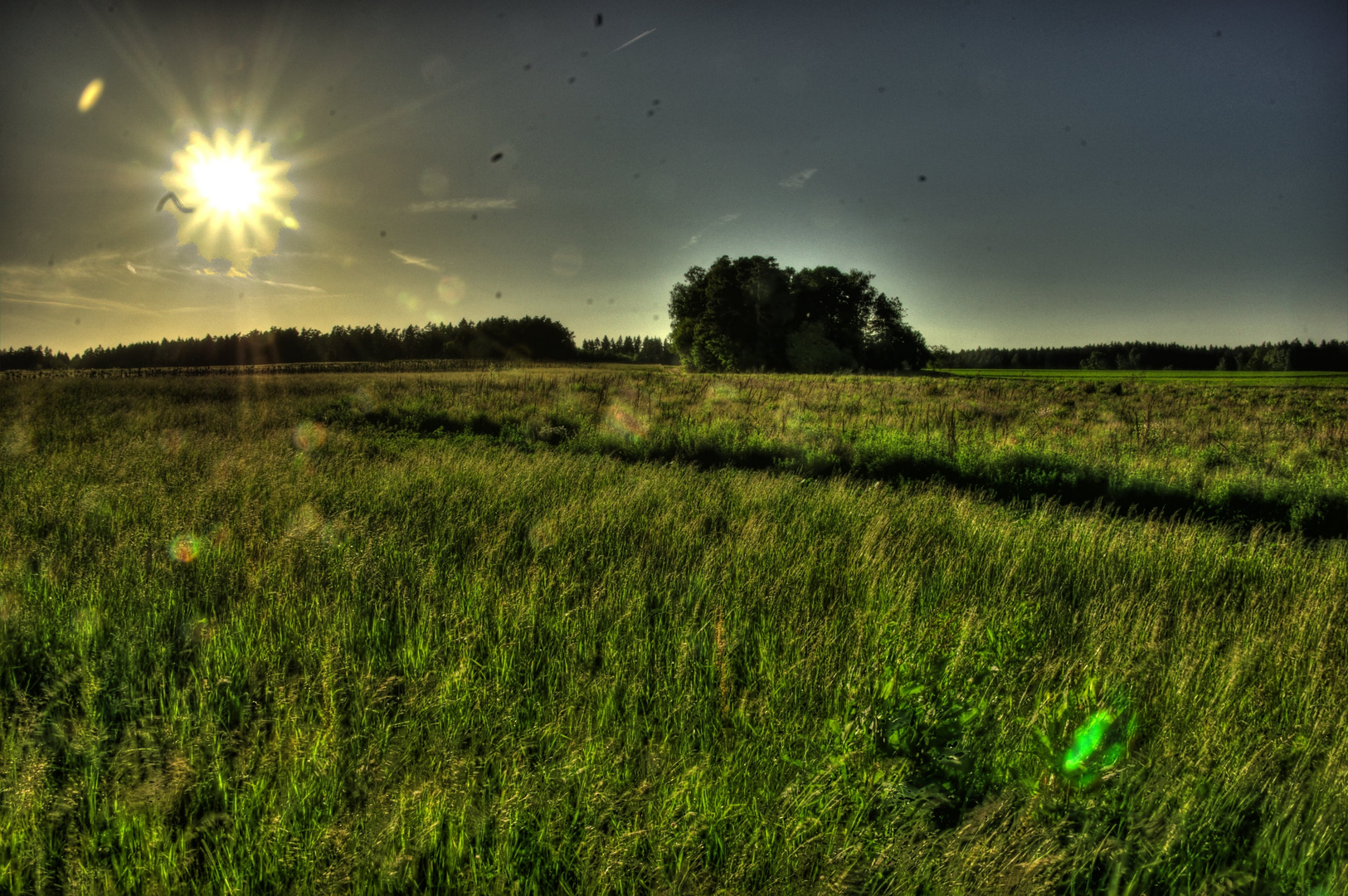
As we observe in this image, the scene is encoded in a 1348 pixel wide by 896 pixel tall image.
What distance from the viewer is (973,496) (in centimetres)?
934

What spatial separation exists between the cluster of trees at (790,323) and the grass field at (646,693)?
53130 millimetres

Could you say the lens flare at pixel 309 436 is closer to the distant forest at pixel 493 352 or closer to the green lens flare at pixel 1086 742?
the green lens flare at pixel 1086 742

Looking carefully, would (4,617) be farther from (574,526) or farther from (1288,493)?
(1288,493)

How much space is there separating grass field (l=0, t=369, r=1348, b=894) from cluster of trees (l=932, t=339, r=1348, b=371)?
74620 mm

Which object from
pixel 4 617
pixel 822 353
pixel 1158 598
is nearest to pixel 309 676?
pixel 4 617

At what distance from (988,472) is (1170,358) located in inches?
5417

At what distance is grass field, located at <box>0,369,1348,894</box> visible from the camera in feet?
7.20

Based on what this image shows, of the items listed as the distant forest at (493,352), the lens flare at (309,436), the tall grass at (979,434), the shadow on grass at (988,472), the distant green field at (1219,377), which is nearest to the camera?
the shadow on grass at (988,472)

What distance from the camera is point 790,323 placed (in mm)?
62031

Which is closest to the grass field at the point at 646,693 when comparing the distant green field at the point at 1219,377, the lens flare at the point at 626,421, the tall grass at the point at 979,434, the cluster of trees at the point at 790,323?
the tall grass at the point at 979,434

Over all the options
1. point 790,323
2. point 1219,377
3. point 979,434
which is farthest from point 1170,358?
point 979,434

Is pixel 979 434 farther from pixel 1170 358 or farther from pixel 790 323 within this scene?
pixel 1170 358

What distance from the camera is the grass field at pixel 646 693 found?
7.20 feet

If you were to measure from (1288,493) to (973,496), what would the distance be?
14.5 feet
